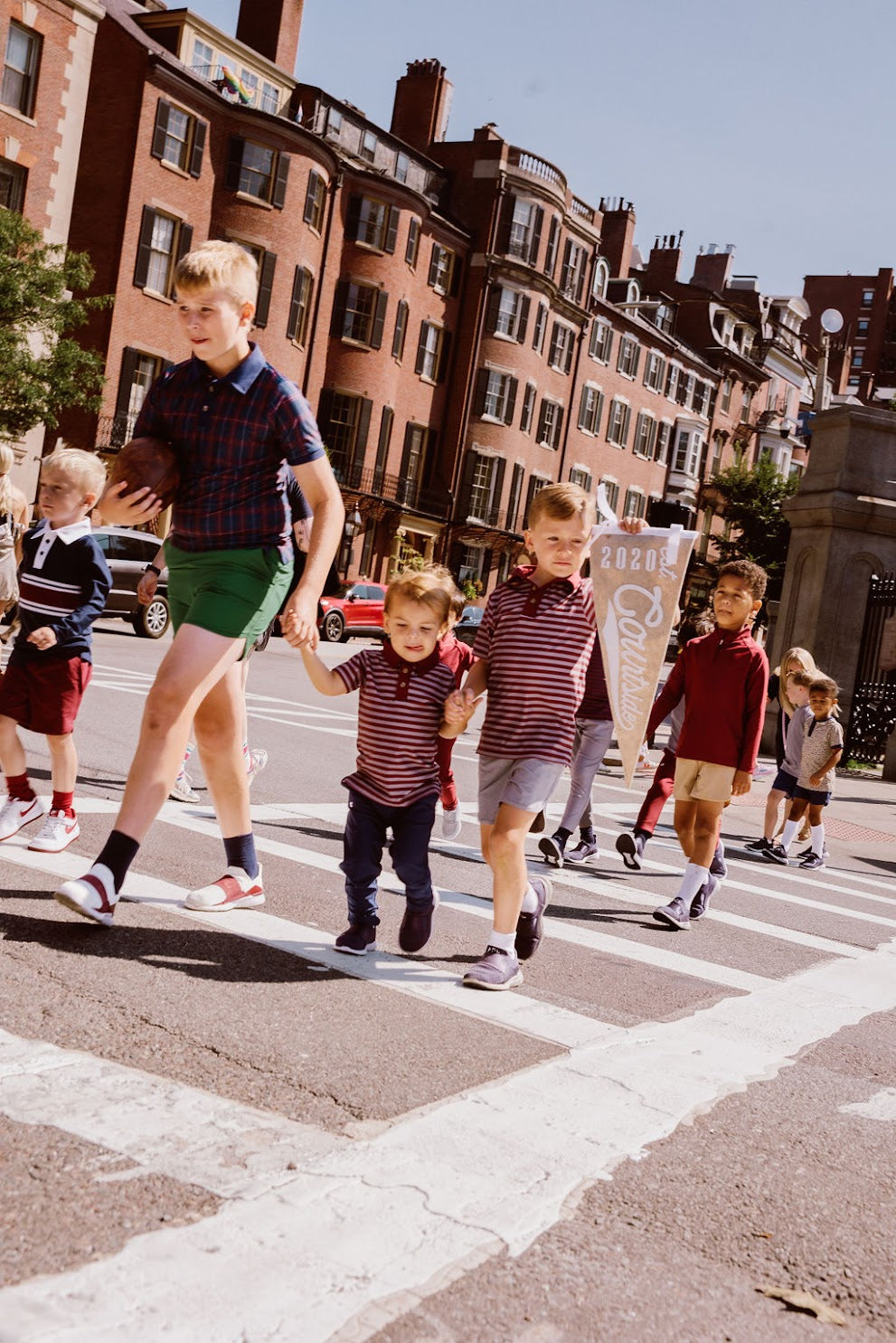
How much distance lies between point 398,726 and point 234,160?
118 feet

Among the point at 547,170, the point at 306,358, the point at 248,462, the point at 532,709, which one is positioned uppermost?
the point at 547,170

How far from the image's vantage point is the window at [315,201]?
3988 cm

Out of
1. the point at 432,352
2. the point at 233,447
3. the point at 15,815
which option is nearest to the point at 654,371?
the point at 432,352

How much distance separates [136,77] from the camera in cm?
3516

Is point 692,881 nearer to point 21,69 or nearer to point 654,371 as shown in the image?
point 21,69

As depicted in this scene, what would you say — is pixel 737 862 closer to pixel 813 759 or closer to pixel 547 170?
pixel 813 759

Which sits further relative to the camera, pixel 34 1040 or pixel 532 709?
pixel 532 709

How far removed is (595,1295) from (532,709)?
262cm

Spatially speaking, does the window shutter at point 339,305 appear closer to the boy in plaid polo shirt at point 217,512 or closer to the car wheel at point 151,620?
the car wheel at point 151,620

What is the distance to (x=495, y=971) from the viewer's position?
15.7 ft

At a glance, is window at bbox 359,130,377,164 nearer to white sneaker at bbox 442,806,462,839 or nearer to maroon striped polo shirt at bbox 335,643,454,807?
white sneaker at bbox 442,806,462,839

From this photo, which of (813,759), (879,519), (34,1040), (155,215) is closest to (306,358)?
(155,215)

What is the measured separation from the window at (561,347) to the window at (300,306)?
1330 centimetres

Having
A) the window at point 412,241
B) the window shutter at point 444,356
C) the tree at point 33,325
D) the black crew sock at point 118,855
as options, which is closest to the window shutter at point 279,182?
the window at point 412,241
